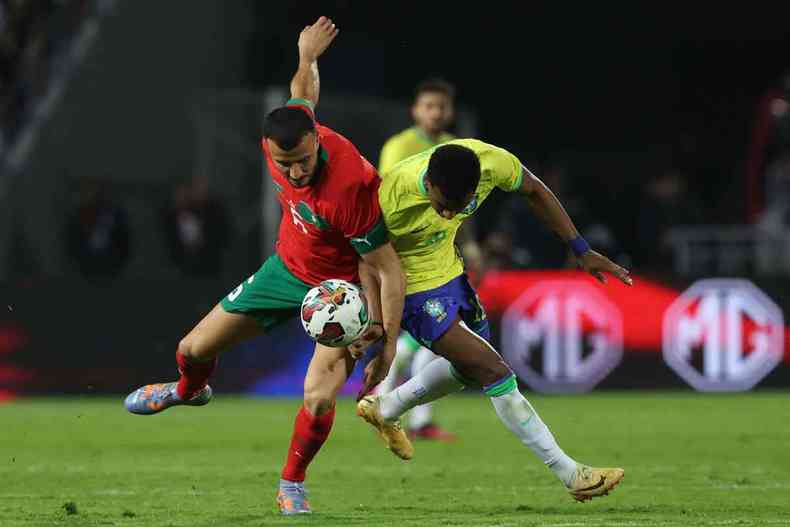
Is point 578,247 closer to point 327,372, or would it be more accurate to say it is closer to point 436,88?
point 327,372

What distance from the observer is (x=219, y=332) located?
9133mm

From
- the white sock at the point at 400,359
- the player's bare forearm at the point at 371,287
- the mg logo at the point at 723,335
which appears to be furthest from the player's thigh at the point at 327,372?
the mg logo at the point at 723,335

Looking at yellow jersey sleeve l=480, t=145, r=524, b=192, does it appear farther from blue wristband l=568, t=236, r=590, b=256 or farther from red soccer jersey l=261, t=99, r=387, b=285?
red soccer jersey l=261, t=99, r=387, b=285

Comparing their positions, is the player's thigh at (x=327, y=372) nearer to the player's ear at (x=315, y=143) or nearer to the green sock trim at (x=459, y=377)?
the green sock trim at (x=459, y=377)

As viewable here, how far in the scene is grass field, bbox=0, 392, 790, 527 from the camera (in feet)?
28.3

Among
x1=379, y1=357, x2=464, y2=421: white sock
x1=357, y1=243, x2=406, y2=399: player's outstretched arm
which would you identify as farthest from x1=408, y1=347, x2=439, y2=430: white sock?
x1=357, y1=243, x2=406, y2=399: player's outstretched arm

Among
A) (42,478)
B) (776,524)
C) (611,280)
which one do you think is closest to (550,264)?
(611,280)

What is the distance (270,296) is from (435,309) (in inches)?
31.8

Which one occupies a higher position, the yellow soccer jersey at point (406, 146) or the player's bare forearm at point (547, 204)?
the yellow soccer jersey at point (406, 146)

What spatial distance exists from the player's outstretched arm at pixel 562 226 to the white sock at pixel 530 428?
721 millimetres

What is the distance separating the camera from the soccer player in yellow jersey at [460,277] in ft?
28.3

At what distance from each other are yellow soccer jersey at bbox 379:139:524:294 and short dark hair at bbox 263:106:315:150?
654mm

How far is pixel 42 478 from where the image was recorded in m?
10.4

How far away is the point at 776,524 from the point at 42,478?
14.1ft
